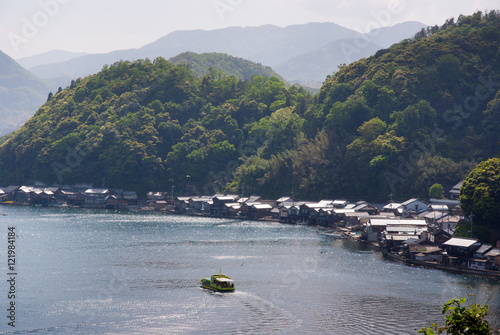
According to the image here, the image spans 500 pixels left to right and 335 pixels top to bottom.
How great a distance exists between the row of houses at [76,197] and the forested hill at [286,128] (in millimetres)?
2674

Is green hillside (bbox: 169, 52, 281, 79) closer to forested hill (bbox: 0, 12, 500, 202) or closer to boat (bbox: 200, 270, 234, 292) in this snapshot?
forested hill (bbox: 0, 12, 500, 202)

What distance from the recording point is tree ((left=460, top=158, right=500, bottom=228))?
4244 cm

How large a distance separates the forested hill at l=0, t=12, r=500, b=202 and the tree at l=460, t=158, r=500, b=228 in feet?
67.5

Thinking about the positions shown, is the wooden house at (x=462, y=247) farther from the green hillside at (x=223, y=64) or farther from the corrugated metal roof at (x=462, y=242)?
the green hillside at (x=223, y=64)

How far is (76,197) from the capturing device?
282 ft

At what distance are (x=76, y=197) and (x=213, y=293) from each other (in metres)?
58.9

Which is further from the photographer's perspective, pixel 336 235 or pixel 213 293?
pixel 336 235

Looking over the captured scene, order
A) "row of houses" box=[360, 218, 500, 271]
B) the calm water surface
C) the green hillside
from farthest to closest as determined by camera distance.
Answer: the green hillside, "row of houses" box=[360, 218, 500, 271], the calm water surface

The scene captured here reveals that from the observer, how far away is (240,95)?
110875 millimetres

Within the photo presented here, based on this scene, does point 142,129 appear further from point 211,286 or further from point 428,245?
point 211,286

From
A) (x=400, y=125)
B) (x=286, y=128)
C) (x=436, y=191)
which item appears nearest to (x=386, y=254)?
(x=436, y=191)

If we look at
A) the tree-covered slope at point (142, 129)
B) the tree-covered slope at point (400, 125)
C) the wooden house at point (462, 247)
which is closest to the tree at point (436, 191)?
the tree-covered slope at point (400, 125)

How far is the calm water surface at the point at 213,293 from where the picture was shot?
26531 millimetres

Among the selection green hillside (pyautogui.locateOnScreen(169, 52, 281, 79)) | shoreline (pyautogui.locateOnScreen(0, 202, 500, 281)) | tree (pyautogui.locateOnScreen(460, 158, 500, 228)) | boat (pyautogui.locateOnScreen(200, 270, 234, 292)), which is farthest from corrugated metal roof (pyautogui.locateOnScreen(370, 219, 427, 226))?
green hillside (pyautogui.locateOnScreen(169, 52, 281, 79))
